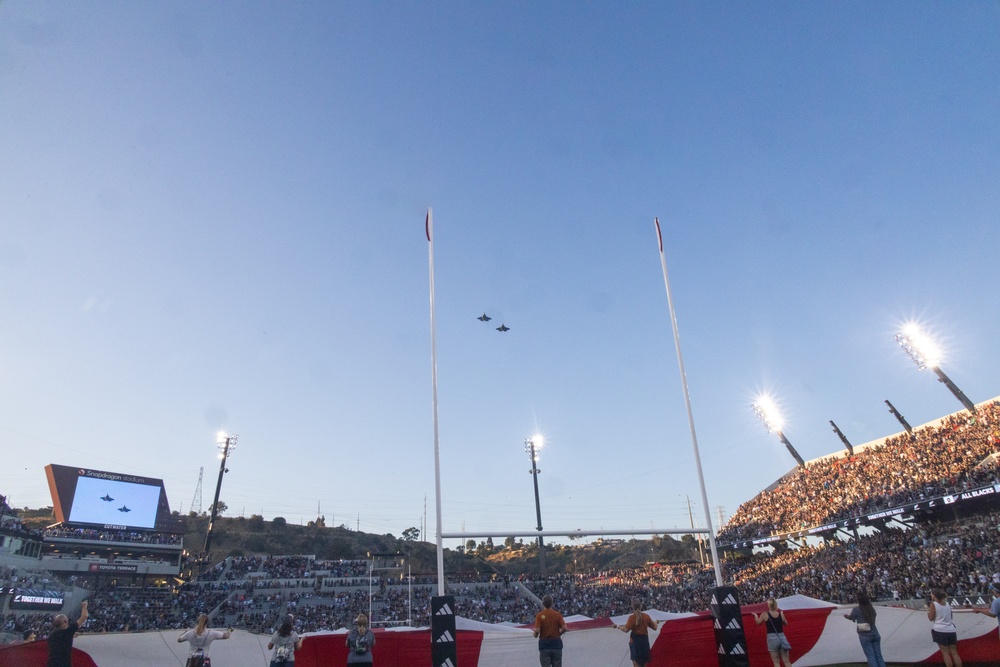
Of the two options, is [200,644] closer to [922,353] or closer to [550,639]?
[550,639]

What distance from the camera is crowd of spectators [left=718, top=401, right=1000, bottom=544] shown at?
2588 cm

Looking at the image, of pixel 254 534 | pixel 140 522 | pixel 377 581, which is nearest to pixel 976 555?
pixel 377 581

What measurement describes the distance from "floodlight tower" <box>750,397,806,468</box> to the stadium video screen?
45067 mm

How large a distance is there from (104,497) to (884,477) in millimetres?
49103

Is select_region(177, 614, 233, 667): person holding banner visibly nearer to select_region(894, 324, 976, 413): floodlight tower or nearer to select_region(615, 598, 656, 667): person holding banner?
select_region(615, 598, 656, 667): person holding banner

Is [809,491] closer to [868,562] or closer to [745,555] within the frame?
[745,555]

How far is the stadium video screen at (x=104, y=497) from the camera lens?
131 ft

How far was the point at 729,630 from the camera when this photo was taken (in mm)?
8727

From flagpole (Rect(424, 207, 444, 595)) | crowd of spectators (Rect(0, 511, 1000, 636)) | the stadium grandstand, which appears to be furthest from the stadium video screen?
flagpole (Rect(424, 207, 444, 595))

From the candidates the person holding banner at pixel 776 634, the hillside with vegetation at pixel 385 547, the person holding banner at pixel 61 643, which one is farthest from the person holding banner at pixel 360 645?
the hillside with vegetation at pixel 385 547

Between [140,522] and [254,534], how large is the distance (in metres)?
27.9

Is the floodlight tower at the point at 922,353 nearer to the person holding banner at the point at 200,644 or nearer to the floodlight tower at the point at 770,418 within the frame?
the floodlight tower at the point at 770,418

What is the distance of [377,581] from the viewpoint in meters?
35.0

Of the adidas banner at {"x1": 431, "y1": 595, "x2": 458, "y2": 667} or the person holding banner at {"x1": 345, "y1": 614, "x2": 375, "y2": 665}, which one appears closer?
the person holding banner at {"x1": 345, "y1": 614, "x2": 375, "y2": 665}
